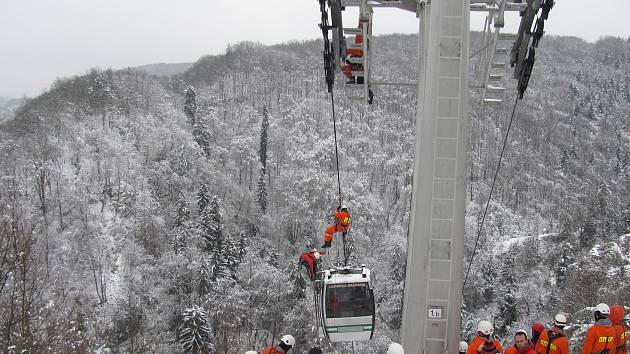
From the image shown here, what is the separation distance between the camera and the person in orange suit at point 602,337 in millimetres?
5809

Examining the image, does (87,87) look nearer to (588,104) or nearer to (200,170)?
(200,170)

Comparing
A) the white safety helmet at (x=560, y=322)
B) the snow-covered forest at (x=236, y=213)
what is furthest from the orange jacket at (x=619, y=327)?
the snow-covered forest at (x=236, y=213)

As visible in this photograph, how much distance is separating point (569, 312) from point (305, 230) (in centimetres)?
5499

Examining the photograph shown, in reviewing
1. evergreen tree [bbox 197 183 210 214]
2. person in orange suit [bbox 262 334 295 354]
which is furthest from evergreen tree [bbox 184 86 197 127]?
person in orange suit [bbox 262 334 295 354]

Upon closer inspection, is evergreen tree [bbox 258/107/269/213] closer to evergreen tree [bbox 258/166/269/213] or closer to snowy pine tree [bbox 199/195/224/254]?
evergreen tree [bbox 258/166/269/213]

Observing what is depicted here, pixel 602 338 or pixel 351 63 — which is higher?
pixel 351 63

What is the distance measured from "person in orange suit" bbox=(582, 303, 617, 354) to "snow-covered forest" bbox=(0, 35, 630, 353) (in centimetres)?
720

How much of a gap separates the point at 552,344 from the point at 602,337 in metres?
0.53

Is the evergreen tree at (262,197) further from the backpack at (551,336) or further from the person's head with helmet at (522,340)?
the person's head with helmet at (522,340)

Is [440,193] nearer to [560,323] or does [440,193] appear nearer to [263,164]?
[560,323]

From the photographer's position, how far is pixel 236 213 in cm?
8038

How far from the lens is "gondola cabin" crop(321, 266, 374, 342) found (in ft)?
34.8

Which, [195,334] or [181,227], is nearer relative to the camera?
[195,334]

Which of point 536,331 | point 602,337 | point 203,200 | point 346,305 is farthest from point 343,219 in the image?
point 203,200
